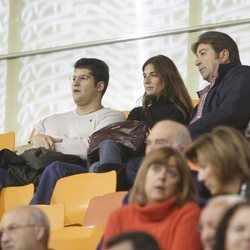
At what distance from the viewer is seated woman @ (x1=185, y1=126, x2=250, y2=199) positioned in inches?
148

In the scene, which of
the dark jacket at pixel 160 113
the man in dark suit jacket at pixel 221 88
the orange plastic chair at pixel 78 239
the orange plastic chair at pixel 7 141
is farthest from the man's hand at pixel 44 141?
the orange plastic chair at pixel 78 239

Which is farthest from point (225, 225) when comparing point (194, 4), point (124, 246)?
point (194, 4)

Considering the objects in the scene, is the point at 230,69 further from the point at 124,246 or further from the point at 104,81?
the point at 124,246

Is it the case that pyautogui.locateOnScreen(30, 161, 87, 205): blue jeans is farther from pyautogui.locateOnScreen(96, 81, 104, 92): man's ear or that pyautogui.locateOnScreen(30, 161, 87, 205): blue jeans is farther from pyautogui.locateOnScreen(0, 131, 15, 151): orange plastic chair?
pyautogui.locateOnScreen(0, 131, 15, 151): orange plastic chair

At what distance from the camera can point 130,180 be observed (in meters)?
5.30

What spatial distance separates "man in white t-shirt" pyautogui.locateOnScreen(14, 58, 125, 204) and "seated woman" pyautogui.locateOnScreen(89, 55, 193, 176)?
10.0 inches

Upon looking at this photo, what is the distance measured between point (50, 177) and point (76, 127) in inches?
19.3

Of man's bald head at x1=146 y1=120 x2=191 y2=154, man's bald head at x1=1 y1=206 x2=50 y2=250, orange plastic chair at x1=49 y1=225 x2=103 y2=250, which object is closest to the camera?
man's bald head at x1=1 y1=206 x2=50 y2=250

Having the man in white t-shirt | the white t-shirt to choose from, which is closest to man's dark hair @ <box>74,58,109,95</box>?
the man in white t-shirt

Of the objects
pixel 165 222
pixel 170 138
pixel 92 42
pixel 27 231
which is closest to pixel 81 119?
pixel 92 42

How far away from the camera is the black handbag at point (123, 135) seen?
5.52m

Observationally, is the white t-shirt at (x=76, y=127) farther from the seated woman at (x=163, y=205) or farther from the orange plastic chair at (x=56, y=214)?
the seated woman at (x=163, y=205)

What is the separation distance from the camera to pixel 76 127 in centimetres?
612

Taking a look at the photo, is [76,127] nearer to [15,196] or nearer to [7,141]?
[15,196]
